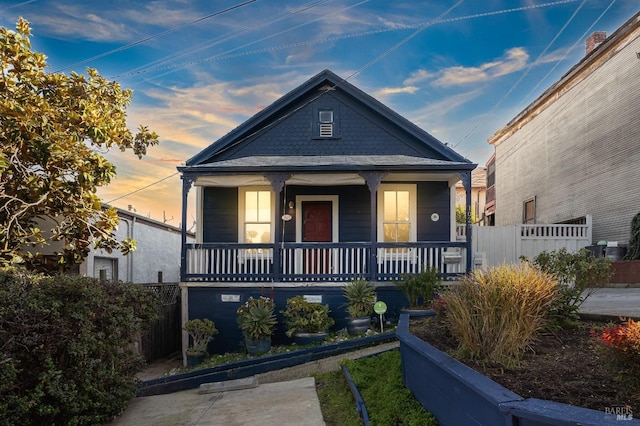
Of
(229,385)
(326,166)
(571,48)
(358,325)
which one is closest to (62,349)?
(229,385)

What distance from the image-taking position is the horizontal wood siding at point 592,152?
44.9 feet

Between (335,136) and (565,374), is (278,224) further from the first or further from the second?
(565,374)

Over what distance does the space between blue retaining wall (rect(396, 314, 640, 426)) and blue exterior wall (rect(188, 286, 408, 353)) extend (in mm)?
4980

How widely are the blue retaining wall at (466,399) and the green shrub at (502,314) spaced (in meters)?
0.36

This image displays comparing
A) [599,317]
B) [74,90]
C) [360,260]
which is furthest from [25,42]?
[599,317]

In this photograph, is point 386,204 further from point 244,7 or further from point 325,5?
→ point 244,7

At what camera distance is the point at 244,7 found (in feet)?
37.0

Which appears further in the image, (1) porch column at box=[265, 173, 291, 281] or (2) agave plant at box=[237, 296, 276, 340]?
(1) porch column at box=[265, 173, 291, 281]

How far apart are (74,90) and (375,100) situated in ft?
24.9

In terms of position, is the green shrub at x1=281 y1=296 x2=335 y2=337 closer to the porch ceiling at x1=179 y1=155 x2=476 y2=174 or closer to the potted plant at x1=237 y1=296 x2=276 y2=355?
the potted plant at x1=237 y1=296 x2=276 y2=355

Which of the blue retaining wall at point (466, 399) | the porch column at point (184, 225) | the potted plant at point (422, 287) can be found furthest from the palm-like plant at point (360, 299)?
the blue retaining wall at point (466, 399)

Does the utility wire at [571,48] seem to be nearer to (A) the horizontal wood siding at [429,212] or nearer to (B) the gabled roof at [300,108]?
(B) the gabled roof at [300,108]

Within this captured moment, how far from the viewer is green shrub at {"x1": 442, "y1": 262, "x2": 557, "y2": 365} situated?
4.20 metres

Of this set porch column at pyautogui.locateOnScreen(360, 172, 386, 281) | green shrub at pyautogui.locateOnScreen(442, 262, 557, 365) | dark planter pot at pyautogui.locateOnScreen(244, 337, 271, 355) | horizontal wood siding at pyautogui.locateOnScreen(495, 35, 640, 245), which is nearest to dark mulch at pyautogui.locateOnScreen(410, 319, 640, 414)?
green shrub at pyautogui.locateOnScreen(442, 262, 557, 365)
